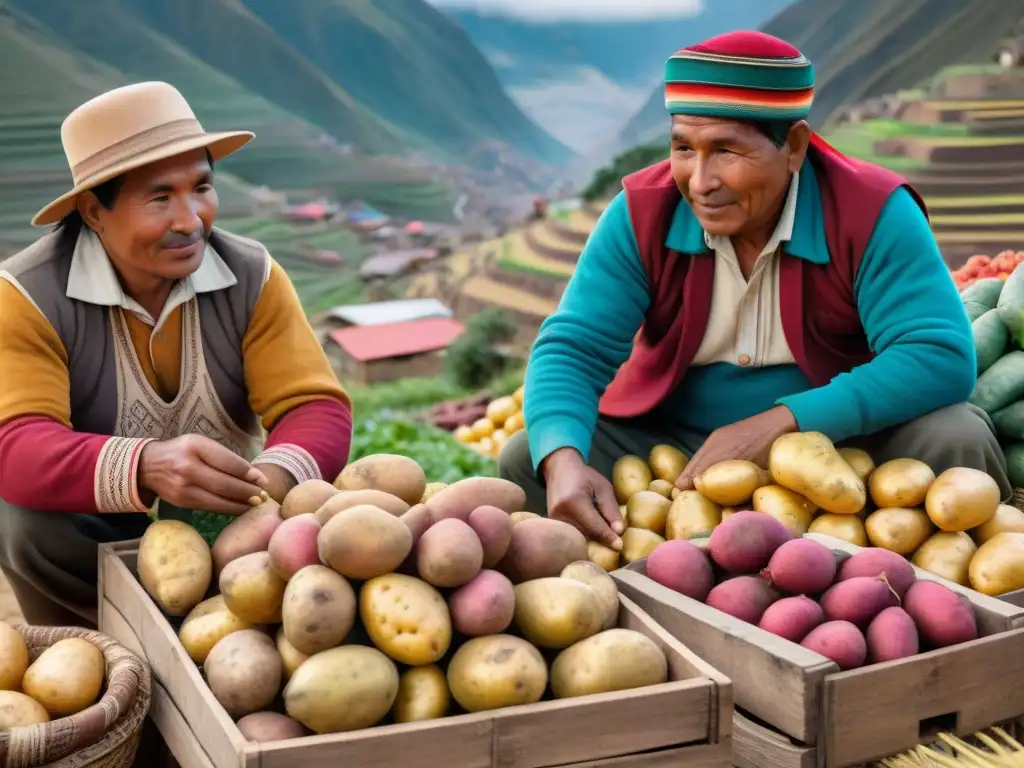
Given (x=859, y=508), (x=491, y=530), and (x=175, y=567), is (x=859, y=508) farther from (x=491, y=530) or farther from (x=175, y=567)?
(x=175, y=567)

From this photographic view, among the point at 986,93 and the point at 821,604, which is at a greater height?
the point at 986,93

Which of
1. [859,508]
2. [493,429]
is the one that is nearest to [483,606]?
[859,508]

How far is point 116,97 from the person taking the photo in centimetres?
255

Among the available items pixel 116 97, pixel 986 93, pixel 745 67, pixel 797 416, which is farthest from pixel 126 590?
pixel 986 93

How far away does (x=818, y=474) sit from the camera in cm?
252

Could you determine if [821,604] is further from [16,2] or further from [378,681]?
[16,2]

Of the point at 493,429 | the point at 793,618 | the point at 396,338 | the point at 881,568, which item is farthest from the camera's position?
the point at 396,338

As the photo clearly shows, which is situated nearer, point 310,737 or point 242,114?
point 310,737

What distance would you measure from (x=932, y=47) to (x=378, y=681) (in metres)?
7.17

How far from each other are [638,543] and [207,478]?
3.11 ft

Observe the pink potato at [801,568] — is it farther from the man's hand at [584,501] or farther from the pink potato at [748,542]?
the man's hand at [584,501]

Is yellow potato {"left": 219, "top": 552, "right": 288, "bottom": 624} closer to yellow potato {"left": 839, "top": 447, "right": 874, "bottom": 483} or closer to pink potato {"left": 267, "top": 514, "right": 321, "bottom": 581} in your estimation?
pink potato {"left": 267, "top": 514, "right": 321, "bottom": 581}

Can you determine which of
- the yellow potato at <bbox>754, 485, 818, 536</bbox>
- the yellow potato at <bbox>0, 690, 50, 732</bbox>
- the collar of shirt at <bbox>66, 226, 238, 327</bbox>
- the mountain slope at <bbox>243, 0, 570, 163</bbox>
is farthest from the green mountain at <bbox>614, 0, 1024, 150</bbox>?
the yellow potato at <bbox>0, 690, 50, 732</bbox>

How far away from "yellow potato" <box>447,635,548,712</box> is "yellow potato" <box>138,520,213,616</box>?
529 mm
